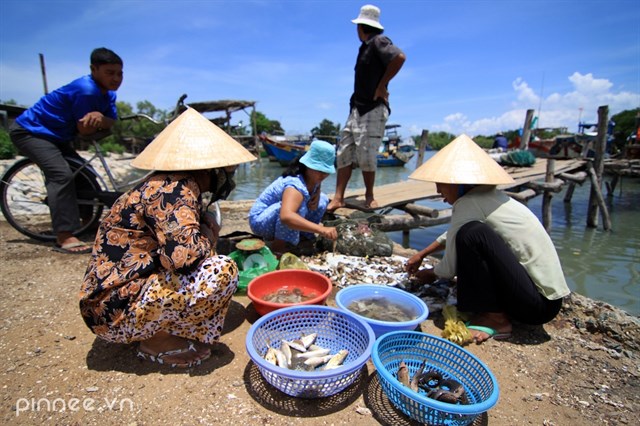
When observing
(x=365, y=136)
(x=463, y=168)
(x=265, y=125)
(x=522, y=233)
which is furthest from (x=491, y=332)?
(x=265, y=125)

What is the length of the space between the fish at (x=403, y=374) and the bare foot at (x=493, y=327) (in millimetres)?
762

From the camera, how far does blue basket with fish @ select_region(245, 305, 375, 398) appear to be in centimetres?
162

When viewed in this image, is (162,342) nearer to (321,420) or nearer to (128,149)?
(321,420)

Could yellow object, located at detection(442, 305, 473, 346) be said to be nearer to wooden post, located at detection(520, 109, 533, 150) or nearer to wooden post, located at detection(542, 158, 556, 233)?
wooden post, located at detection(542, 158, 556, 233)

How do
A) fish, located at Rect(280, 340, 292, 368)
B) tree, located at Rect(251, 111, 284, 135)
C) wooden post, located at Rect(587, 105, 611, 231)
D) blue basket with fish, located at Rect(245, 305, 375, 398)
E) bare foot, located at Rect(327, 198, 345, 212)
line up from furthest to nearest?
tree, located at Rect(251, 111, 284, 135), wooden post, located at Rect(587, 105, 611, 231), bare foot, located at Rect(327, 198, 345, 212), fish, located at Rect(280, 340, 292, 368), blue basket with fish, located at Rect(245, 305, 375, 398)

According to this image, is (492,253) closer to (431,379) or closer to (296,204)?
(431,379)

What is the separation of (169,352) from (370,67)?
365 cm

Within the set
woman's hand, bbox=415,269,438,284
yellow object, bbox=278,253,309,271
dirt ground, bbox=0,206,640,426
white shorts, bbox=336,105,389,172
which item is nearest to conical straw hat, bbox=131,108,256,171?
dirt ground, bbox=0,206,640,426

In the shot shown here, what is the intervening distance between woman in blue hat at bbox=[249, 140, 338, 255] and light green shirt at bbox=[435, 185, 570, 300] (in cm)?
120

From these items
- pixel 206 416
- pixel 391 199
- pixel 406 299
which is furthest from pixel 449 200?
pixel 391 199

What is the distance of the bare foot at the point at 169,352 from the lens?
78.2 inches

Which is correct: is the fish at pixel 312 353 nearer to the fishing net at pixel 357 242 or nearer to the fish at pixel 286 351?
the fish at pixel 286 351

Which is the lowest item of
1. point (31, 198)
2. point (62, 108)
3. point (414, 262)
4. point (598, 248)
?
point (598, 248)

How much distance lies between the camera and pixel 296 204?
3064 mm
